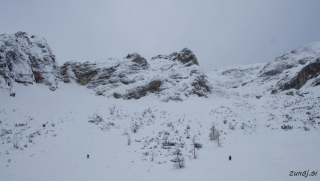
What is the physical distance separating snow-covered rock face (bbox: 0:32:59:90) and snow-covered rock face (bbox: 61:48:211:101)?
19.2ft

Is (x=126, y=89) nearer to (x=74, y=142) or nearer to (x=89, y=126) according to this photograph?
(x=89, y=126)

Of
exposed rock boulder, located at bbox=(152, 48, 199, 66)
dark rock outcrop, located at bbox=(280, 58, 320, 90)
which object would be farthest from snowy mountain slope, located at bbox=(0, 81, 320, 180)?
exposed rock boulder, located at bbox=(152, 48, 199, 66)

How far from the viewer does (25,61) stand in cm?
2541

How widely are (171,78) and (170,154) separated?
83.9 ft

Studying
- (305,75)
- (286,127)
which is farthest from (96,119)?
(305,75)

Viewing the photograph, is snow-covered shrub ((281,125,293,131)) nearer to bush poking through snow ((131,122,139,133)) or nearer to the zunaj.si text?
the zunaj.si text

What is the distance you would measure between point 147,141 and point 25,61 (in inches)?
984

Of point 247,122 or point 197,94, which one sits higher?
point 197,94

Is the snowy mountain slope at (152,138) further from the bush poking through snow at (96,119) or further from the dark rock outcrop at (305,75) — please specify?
the dark rock outcrop at (305,75)

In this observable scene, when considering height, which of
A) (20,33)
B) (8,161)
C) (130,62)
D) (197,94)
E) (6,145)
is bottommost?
(8,161)

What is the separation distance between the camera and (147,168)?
894 centimetres

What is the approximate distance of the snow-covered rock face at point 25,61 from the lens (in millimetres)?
20769

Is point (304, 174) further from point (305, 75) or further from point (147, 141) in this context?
point (305, 75)

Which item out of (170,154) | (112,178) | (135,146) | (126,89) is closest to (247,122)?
(170,154)
